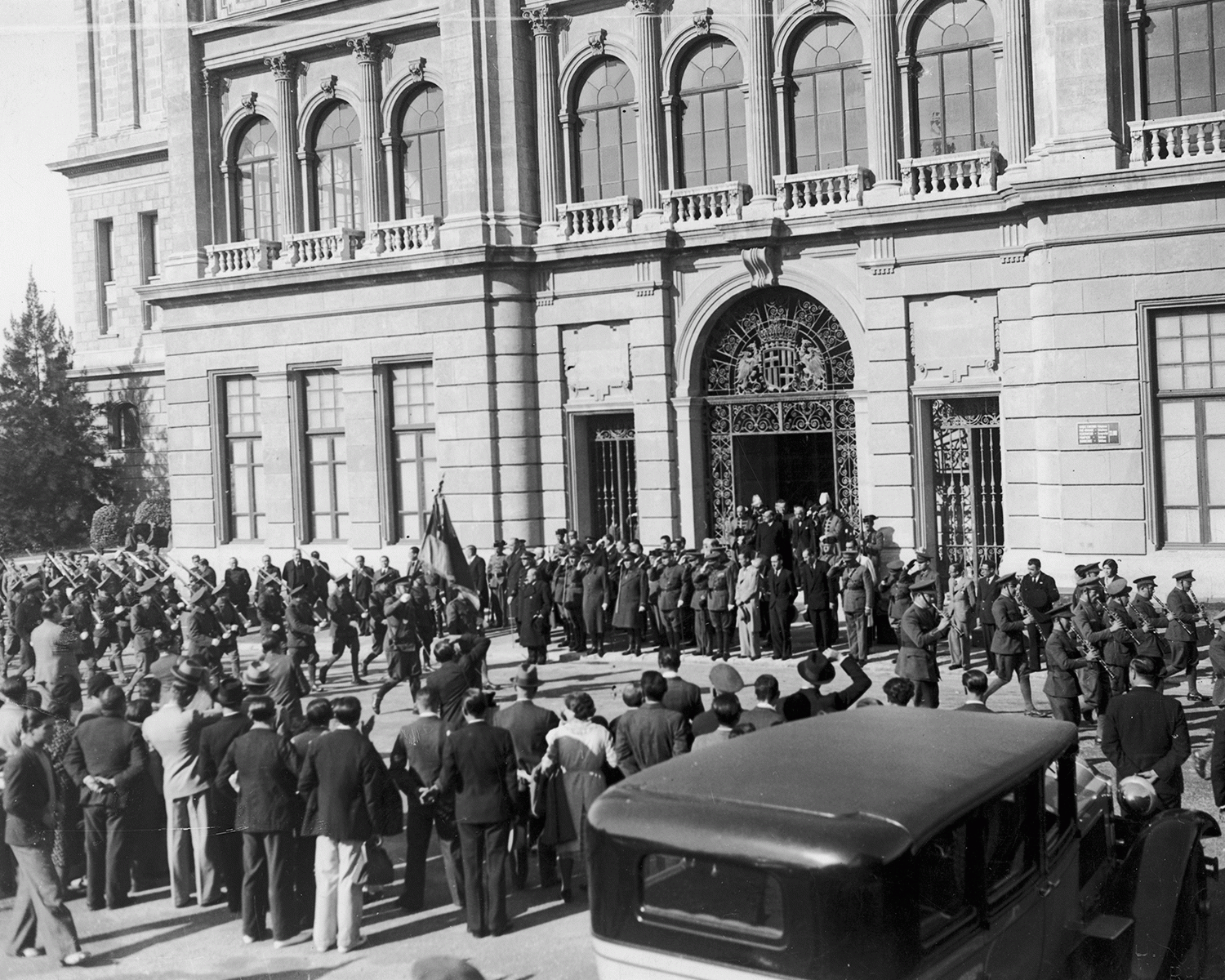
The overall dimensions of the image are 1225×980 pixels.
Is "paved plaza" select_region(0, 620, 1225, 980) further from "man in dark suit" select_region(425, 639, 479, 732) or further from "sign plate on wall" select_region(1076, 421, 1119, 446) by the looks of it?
"sign plate on wall" select_region(1076, 421, 1119, 446)

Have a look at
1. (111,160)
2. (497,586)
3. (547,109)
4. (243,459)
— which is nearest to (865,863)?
(497,586)

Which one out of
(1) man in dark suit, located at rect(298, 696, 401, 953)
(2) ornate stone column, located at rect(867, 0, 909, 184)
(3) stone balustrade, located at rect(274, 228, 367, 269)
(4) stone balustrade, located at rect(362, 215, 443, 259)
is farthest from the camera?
(3) stone balustrade, located at rect(274, 228, 367, 269)

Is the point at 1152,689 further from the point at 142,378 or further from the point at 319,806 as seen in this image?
the point at 142,378

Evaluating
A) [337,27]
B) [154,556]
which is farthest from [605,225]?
[154,556]

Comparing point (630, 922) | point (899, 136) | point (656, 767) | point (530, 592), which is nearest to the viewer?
point (630, 922)

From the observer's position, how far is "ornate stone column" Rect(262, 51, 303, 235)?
30219 mm

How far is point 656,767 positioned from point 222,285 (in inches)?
1014

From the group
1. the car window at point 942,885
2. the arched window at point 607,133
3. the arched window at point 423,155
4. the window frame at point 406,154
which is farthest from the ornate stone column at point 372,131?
the car window at point 942,885

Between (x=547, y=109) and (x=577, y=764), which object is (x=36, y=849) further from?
(x=547, y=109)

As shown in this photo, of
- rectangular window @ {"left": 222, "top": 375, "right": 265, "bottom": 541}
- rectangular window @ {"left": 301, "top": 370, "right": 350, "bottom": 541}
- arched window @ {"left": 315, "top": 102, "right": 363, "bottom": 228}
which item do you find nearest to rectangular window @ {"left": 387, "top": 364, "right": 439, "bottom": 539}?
rectangular window @ {"left": 301, "top": 370, "right": 350, "bottom": 541}

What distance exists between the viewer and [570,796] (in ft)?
33.3

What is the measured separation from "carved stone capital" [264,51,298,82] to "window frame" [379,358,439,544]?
711 centimetres

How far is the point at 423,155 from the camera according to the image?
29031 mm

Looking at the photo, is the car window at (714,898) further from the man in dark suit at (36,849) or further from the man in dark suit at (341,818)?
the man in dark suit at (36,849)
